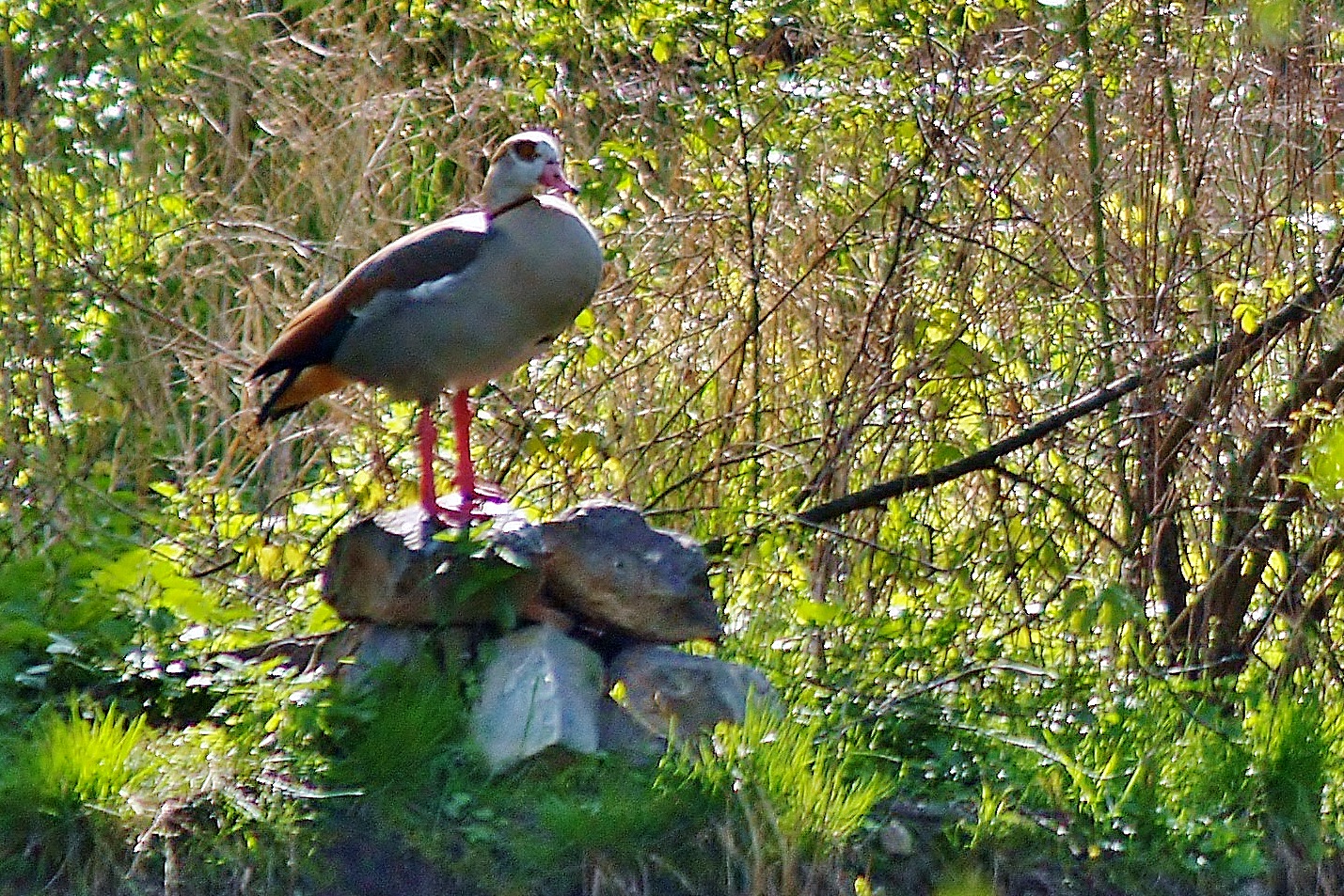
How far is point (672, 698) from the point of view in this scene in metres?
4.32

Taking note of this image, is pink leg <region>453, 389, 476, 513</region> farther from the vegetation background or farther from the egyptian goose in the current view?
the vegetation background

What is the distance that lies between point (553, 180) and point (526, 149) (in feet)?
0.35

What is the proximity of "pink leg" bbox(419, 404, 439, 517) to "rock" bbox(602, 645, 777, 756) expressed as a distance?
62 centimetres

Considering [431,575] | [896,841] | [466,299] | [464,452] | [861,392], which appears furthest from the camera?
[861,392]

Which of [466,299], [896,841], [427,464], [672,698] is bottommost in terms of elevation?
[896,841]

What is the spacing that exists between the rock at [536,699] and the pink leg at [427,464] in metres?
0.39

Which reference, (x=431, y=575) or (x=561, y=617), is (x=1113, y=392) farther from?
(x=431, y=575)

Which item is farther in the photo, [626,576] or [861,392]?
[861,392]

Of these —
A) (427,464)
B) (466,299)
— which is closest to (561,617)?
(427,464)

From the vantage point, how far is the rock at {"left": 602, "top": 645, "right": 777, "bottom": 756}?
14.0 ft

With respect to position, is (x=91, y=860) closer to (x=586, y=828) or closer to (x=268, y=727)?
(x=268, y=727)

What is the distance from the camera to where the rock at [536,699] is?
4078 mm

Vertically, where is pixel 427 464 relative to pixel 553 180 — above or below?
below

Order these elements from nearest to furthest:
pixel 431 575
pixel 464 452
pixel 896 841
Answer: pixel 896 841, pixel 431 575, pixel 464 452
